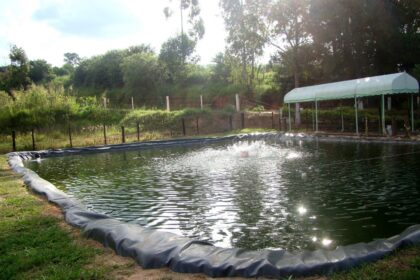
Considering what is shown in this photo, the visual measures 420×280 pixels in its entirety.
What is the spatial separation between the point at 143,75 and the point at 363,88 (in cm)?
2396

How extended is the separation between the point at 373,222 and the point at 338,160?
6242 mm

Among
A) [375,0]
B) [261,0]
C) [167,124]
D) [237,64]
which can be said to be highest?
[261,0]

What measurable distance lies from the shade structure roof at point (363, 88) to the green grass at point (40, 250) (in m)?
14.8

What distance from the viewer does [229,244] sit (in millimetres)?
4902

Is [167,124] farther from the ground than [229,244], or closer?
farther from the ground

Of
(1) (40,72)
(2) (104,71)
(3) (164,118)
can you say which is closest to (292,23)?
(3) (164,118)

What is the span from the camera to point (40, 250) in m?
4.27

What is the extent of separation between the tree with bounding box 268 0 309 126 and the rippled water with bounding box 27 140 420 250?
45.5 feet

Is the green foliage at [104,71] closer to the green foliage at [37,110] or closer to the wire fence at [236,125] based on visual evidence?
the wire fence at [236,125]

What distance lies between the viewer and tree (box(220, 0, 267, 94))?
85.4ft

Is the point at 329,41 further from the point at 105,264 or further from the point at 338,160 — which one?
the point at 105,264

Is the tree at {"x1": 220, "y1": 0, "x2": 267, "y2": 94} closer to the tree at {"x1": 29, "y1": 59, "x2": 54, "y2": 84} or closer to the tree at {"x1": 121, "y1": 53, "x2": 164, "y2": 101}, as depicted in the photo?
the tree at {"x1": 121, "y1": 53, "x2": 164, "y2": 101}

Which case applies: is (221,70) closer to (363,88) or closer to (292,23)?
(292,23)

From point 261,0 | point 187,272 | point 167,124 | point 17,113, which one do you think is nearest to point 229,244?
point 187,272
